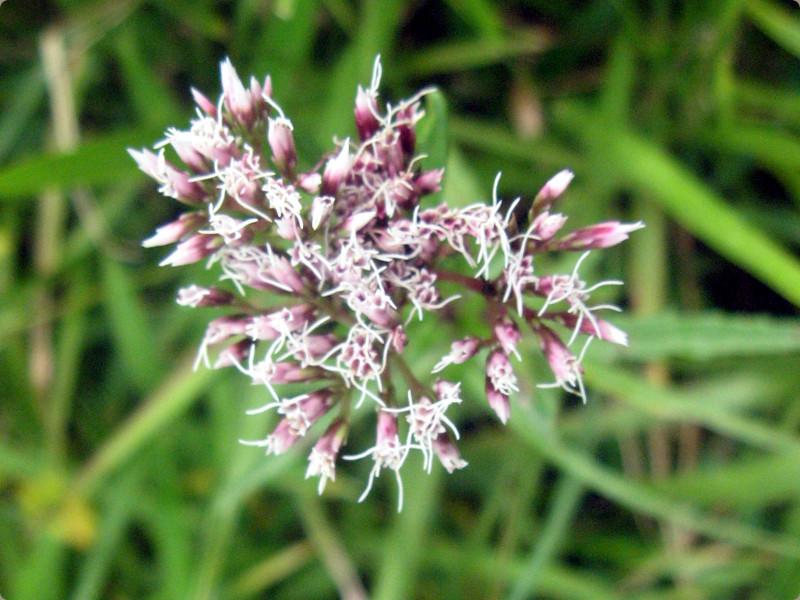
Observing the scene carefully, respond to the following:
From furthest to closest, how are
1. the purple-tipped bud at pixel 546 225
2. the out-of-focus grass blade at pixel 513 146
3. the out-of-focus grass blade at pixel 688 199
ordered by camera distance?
the out-of-focus grass blade at pixel 513 146
the out-of-focus grass blade at pixel 688 199
the purple-tipped bud at pixel 546 225

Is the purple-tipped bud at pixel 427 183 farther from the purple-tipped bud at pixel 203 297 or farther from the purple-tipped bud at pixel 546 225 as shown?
the purple-tipped bud at pixel 203 297

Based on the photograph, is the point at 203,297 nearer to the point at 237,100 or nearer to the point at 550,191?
the point at 237,100

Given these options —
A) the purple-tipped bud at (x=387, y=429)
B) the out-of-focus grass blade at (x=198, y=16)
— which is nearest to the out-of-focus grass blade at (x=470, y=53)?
the out-of-focus grass blade at (x=198, y=16)

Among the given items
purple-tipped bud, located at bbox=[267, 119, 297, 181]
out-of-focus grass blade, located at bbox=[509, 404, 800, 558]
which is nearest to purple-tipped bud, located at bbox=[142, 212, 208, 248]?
purple-tipped bud, located at bbox=[267, 119, 297, 181]

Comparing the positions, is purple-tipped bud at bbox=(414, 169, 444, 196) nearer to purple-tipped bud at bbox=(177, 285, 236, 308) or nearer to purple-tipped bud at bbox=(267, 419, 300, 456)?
purple-tipped bud at bbox=(177, 285, 236, 308)

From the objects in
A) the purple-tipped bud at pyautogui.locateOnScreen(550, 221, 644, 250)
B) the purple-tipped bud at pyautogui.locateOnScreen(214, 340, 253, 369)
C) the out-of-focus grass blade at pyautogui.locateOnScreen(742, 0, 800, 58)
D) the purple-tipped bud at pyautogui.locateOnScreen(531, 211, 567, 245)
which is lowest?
the purple-tipped bud at pyautogui.locateOnScreen(550, 221, 644, 250)

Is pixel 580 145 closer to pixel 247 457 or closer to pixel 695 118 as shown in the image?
pixel 695 118

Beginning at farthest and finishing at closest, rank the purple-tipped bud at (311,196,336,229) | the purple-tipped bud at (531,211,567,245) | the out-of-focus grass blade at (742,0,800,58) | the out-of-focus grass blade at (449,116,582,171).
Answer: the out-of-focus grass blade at (449,116,582,171) < the out-of-focus grass blade at (742,0,800,58) < the purple-tipped bud at (531,211,567,245) < the purple-tipped bud at (311,196,336,229)

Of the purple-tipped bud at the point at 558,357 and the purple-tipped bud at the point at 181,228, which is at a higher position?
the purple-tipped bud at the point at 181,228
